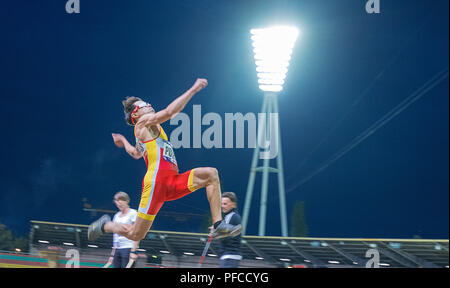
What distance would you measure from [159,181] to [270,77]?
296 centimetres

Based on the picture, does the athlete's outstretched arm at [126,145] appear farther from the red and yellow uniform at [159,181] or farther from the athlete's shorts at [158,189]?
the athlete's shorts at [158,189]

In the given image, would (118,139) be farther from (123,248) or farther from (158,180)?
(123,248)

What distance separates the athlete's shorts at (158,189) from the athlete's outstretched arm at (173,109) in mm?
664

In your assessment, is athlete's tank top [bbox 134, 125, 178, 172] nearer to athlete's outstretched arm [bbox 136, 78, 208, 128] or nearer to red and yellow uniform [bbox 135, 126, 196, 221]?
red and yellow uniform [bbox 135, 126, 196, 221]

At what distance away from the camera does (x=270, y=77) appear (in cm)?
859

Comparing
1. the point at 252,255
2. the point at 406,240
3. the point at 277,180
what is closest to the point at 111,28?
the point at 277,180

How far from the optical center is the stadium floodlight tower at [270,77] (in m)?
8.41

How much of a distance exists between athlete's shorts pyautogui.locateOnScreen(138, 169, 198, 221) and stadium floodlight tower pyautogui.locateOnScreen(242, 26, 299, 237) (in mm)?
2018

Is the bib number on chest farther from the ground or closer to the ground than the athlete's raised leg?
farther from the ground

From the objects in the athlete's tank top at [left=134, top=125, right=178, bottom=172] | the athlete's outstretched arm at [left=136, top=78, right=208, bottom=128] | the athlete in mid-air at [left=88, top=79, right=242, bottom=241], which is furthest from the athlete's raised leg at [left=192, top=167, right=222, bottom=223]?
the athlete's outstretched arm at [left=136, top=78, right=208, bottom=128]

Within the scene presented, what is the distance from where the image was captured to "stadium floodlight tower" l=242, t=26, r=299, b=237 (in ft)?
27.6

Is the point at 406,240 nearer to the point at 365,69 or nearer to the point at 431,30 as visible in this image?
the point at 365,69

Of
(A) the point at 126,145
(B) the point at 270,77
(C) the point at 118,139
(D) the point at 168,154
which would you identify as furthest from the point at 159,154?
(B) the point at 270,77

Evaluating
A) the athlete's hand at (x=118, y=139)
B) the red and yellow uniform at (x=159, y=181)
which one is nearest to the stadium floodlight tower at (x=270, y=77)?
the red and yellow uniform at (x=159, y=181)
